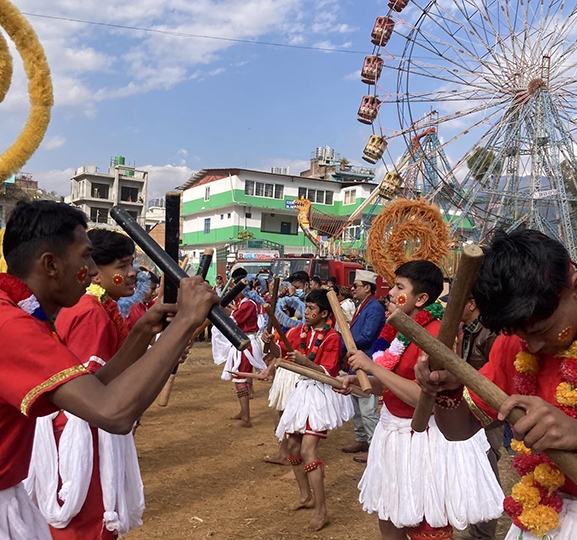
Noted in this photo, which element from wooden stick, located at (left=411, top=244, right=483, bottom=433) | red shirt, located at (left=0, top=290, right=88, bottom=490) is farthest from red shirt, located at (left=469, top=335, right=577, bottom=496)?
red shirt, located at (left=0, top=290, right=88, bottom=490)

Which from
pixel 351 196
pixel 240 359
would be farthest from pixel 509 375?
pixel 351 196

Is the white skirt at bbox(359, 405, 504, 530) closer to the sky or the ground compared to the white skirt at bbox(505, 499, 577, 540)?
closer to the ground

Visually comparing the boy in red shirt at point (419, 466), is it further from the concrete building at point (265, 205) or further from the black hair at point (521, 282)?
the concrete building at point (265, 205)

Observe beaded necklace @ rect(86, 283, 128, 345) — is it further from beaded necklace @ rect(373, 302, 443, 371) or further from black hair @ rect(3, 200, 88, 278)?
beaded necklace @ rect(373, 302, 443, 371)

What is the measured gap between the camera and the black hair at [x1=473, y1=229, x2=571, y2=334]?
1.67 meters

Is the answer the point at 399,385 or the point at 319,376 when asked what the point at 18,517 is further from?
the point at 319,376

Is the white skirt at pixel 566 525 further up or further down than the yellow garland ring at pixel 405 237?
further down

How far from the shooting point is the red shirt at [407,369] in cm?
349

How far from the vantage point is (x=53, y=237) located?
1.99m

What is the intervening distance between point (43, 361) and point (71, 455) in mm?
1722

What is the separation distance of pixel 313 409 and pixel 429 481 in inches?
75.2

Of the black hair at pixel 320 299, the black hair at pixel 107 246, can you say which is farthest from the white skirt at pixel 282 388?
the black hair at pixel 107 246

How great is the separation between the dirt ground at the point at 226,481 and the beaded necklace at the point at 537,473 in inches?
123

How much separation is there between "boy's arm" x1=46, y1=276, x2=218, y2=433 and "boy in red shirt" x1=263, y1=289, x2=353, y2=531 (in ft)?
11.5
